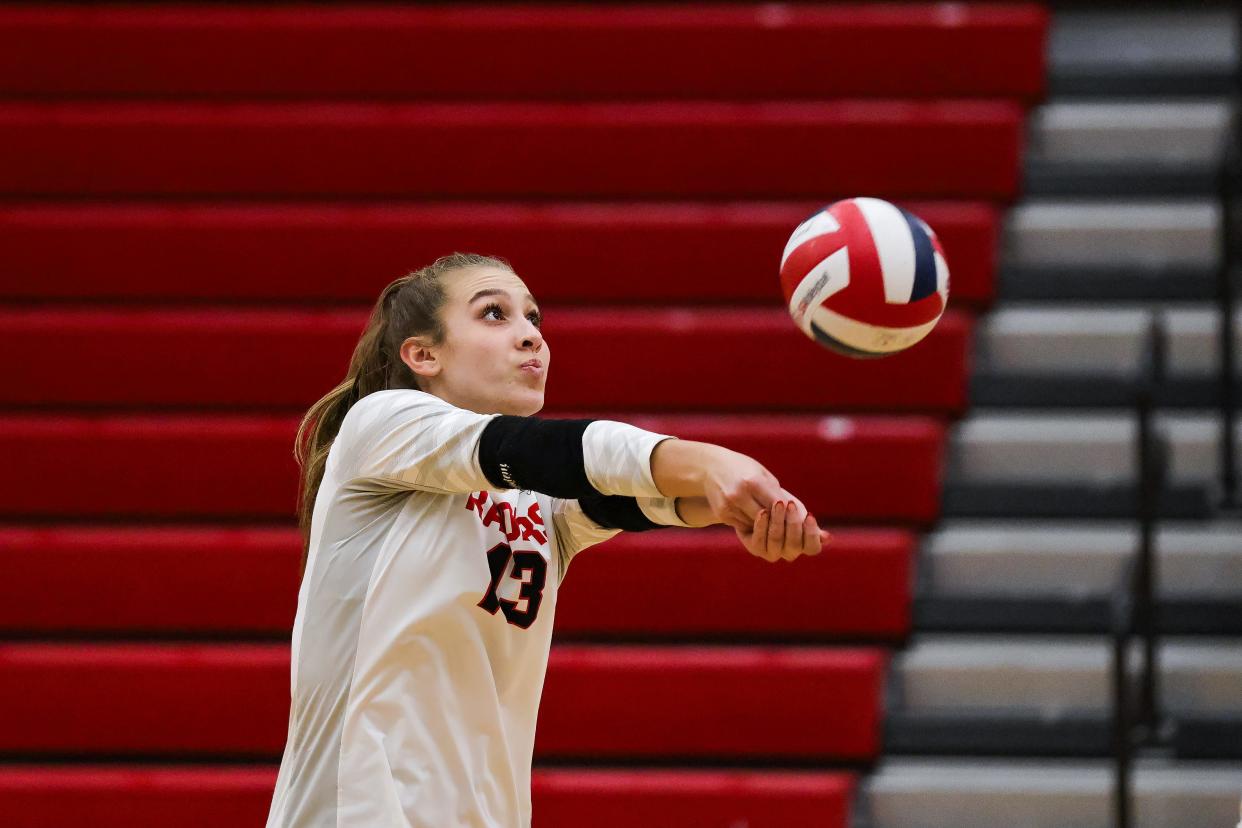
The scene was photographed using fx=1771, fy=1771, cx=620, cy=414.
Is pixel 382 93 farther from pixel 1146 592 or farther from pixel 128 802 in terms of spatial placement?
pixel 1146 592

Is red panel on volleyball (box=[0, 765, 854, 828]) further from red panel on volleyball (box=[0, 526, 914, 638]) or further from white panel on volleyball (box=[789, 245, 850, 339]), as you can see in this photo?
white panel on volleyball (box=[789, 245, 850, 339])

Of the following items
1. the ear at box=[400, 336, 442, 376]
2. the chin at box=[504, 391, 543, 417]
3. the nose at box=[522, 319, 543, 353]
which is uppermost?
the nose at box=[522, 319, 543, 353]

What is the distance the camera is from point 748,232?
486cm

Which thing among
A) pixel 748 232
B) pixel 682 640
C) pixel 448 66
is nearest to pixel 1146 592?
pixel 682 640

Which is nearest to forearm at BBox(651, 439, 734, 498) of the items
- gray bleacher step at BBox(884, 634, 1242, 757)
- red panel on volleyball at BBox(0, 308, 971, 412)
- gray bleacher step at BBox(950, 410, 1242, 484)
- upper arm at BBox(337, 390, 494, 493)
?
upper arm at BBox(337, 390, 494, 493)

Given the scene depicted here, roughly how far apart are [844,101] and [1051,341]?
98 centimetres

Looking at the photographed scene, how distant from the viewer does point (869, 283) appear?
7.64ft

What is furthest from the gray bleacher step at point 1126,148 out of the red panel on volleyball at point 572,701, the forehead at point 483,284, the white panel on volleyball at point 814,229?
the forehead at point 483,284

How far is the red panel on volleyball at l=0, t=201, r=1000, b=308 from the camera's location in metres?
4.87

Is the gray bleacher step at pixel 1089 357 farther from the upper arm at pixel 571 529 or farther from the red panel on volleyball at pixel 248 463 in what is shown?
the upper arm at pixel 571 529

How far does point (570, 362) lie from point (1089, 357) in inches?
55.7

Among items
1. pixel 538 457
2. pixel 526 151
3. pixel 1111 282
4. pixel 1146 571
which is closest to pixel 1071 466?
pixel 1111 282

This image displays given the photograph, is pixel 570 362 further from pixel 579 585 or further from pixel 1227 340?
pixel 1227 340

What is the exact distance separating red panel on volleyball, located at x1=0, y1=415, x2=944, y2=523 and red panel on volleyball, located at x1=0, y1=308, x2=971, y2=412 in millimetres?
73
